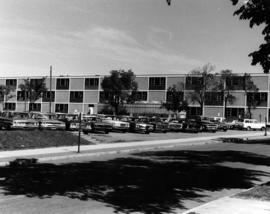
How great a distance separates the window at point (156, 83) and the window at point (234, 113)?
43.6 ft

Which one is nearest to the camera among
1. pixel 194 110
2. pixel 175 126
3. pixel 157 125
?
pixel 157 125

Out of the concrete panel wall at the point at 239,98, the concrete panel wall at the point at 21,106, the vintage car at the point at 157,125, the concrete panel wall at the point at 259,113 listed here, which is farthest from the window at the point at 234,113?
the concrete panel wall at the point at 21,106

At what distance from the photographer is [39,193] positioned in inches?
375

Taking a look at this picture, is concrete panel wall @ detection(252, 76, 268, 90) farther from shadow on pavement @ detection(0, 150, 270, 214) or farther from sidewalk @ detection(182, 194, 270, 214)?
sidewalk @ detection(182, 194, 270, 214)

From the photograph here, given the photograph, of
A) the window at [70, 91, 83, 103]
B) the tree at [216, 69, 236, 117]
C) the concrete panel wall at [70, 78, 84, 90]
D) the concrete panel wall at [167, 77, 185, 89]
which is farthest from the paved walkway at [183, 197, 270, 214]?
the concrete panel wall at [70, 78, 84, 90]

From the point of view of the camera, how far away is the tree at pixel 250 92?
229ft

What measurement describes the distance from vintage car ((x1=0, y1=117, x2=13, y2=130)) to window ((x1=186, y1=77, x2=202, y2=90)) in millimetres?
47563

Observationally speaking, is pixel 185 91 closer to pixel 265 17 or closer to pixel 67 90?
pixel 67 90

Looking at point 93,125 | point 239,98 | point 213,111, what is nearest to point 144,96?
point 213,111

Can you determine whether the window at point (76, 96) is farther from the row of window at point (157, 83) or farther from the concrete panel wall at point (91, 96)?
the row of window at point (157, 83)

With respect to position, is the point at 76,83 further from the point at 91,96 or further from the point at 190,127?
the point at 190,127

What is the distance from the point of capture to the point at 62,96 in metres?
90.5

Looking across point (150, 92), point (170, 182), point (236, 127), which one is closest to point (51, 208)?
point (170, 182)

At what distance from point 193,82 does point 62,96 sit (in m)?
30.5
